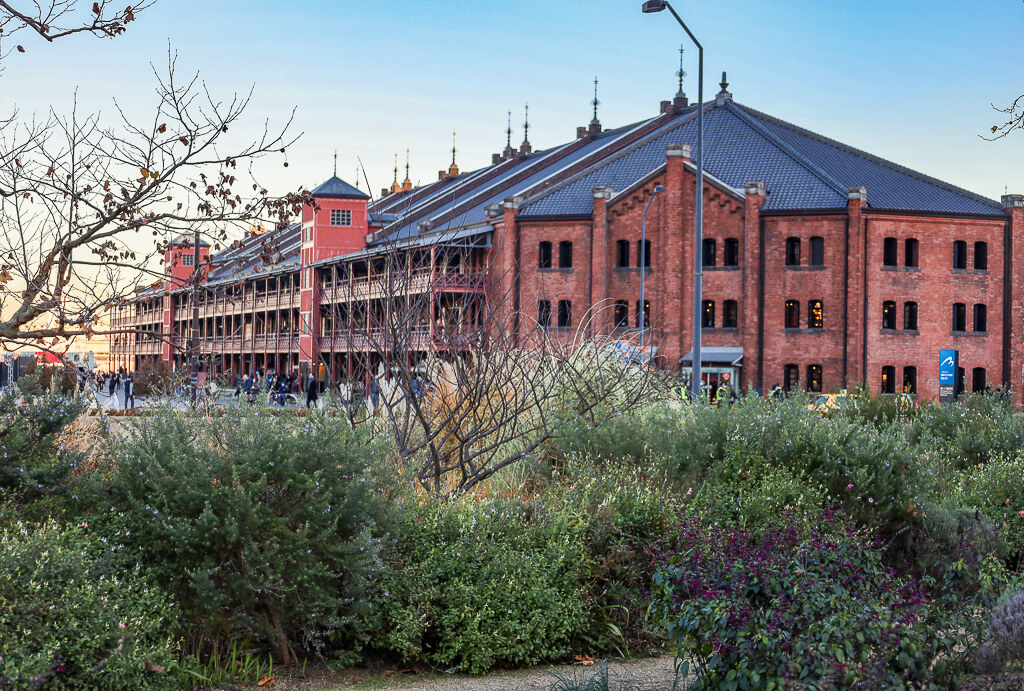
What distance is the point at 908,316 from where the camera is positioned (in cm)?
5278

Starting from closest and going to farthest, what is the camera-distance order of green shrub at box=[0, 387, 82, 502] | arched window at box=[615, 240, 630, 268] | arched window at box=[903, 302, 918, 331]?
green shrub at box=[0, 387, 82, 502] < arched window at box=[903, 302, 918, 331] < arched window at box=[615, 240, 630, 268]

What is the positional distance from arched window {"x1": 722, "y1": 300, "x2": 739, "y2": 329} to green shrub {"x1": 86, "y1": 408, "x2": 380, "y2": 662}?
47.5m

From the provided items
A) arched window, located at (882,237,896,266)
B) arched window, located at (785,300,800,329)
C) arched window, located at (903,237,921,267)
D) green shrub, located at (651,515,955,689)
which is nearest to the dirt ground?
green shrub, located at (651,515,955,689)

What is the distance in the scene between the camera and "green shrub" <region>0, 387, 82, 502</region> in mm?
7793

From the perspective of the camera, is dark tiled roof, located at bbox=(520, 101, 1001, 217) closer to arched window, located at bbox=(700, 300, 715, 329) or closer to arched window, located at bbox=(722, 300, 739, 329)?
arched window, located at bbox=(722, 300, 739, 329)

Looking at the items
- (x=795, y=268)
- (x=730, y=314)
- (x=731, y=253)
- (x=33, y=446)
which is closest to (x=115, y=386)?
(x=730, y=314)

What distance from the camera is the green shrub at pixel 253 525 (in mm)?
6883

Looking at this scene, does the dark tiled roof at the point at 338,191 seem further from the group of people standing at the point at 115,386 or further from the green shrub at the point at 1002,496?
the green shrub at the point at 1002,496

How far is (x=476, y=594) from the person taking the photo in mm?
7539

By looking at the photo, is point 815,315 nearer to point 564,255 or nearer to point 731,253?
point 731,253

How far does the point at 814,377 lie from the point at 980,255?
37.0ft

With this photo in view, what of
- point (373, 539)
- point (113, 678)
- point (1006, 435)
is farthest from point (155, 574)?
point (1006, 435)

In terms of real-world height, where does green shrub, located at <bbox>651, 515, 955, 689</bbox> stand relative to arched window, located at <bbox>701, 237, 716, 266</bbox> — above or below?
below

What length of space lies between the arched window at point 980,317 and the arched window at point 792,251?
32.3 ft
